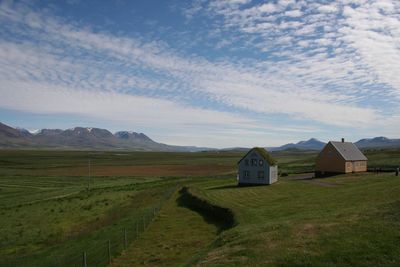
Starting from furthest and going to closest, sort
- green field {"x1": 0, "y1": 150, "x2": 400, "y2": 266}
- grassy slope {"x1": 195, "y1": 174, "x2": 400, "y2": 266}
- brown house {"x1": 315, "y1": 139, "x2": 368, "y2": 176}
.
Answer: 1. brown house {"x1": 315, "y1": 139, "x2": 368, "y2": 176}
2. green field {"x1": 0, "y1": 150, "x2": 400, "y2": 266}
3. grassy slope {"x1": 195, "y1": 174, "x2": 400, "y2": 266}

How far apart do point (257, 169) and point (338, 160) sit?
1990 centimetres

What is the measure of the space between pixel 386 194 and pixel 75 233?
→ 30.2 meters

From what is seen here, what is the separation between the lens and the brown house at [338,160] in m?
78.9

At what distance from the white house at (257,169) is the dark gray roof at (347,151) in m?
17.8

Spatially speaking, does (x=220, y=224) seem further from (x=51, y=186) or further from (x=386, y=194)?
(x=51, y=186)

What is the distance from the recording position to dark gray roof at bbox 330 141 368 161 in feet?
262

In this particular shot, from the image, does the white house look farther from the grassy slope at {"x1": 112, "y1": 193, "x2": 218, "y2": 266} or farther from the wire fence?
the wire fence

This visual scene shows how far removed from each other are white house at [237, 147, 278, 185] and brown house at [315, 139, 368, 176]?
15451 mm

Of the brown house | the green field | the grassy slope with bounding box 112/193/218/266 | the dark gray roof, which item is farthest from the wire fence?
the dark gray roof

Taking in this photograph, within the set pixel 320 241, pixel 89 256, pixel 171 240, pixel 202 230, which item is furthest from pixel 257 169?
pixel 320 241

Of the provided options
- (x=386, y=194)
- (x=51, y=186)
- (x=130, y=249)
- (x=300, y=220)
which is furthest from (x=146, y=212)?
(x=51, y=186)

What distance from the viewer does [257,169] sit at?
7006cm

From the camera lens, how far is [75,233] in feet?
125

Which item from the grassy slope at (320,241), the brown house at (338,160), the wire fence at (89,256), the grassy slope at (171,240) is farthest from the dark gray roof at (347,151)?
the wire fence at (89,256)
